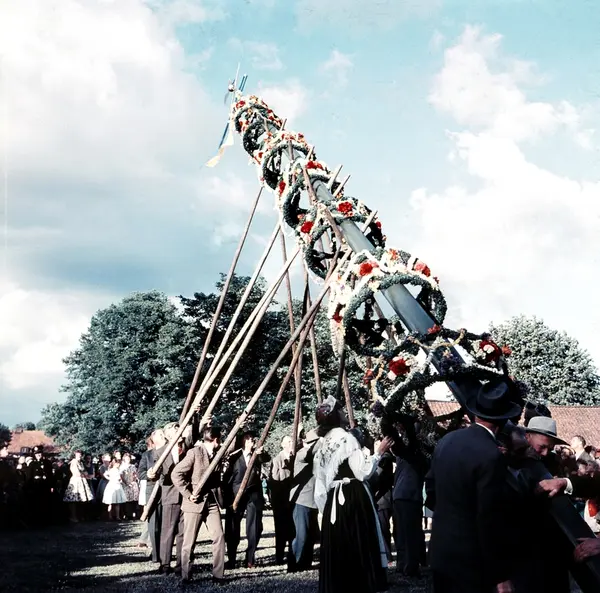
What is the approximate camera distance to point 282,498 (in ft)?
36.2

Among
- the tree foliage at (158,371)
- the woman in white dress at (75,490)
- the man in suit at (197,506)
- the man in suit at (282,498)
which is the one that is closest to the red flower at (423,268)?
the man in suit at (197,506)

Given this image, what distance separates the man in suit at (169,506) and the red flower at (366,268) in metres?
5.18

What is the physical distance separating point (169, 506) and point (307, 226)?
4798 mm

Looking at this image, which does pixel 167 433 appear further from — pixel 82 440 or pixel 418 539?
pixel 82 440

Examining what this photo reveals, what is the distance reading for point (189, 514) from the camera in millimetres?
9258

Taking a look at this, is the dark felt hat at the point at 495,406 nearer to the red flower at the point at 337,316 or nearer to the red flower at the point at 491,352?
the red flower at the point at 491,352

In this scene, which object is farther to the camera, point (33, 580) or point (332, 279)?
point (33, 580)

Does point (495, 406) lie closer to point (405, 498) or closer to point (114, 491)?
point (405, 498)

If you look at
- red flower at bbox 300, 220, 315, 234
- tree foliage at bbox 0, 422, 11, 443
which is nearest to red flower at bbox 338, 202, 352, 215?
red flower at bbox 300, 220, 315, 234

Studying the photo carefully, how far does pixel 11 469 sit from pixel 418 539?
496 inches

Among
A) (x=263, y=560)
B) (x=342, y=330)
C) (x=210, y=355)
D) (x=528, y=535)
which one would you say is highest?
(x=210, y=355)

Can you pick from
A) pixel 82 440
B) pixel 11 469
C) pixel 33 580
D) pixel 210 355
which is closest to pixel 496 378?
pixel 33 580

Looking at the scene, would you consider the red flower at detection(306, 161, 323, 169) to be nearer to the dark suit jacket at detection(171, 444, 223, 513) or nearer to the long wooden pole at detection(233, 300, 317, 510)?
the long wooden pole at detection(233, 300, 317, 510)

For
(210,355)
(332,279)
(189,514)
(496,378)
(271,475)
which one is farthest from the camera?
(210,355)
